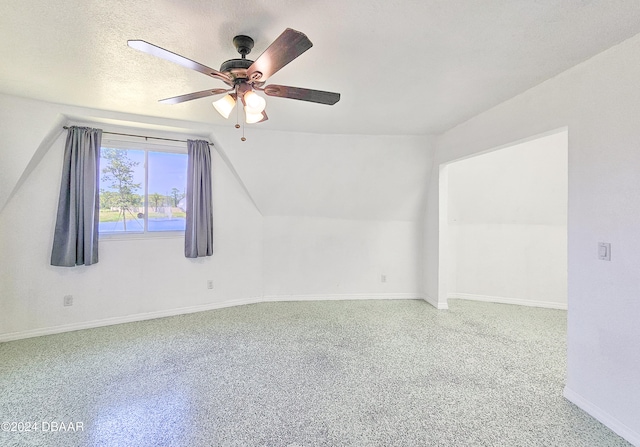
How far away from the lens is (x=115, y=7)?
1429mm

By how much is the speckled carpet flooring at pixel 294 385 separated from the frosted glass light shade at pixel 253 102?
2010mm

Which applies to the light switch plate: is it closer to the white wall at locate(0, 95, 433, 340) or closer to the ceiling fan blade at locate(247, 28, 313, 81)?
the ceiling fan blade at locate(247, 28, 313, 81)

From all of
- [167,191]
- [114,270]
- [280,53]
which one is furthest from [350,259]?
[280,53]

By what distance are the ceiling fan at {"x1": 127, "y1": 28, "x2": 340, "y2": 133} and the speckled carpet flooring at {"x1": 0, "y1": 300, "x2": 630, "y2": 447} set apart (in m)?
2.03

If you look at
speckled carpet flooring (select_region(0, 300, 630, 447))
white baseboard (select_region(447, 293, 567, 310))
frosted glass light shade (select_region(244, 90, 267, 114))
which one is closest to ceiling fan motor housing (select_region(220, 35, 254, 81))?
frosted glass light shade (select_region(244, 90, 267, 114))

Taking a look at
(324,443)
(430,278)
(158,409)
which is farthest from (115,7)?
(430,278)

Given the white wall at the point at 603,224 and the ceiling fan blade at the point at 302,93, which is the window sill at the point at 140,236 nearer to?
the ceiling fan blade at the point at 302,93

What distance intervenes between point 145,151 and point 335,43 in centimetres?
293

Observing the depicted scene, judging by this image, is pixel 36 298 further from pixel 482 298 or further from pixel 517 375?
pixel 482 298

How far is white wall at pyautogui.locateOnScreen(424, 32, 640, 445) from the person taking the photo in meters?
1.68

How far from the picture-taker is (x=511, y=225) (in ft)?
13.8

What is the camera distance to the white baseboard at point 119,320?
2.92 m

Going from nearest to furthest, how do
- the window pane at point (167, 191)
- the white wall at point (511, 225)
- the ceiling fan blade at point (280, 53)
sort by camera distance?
1. the ceiling fan blade at point (280, 53)
2. the window pane at point (167, 191)
3. the white wall at point (511, 225)

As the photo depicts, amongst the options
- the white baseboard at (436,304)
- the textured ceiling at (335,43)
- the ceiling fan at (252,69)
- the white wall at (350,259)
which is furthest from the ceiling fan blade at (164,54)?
the white baseboard at (436,304)
